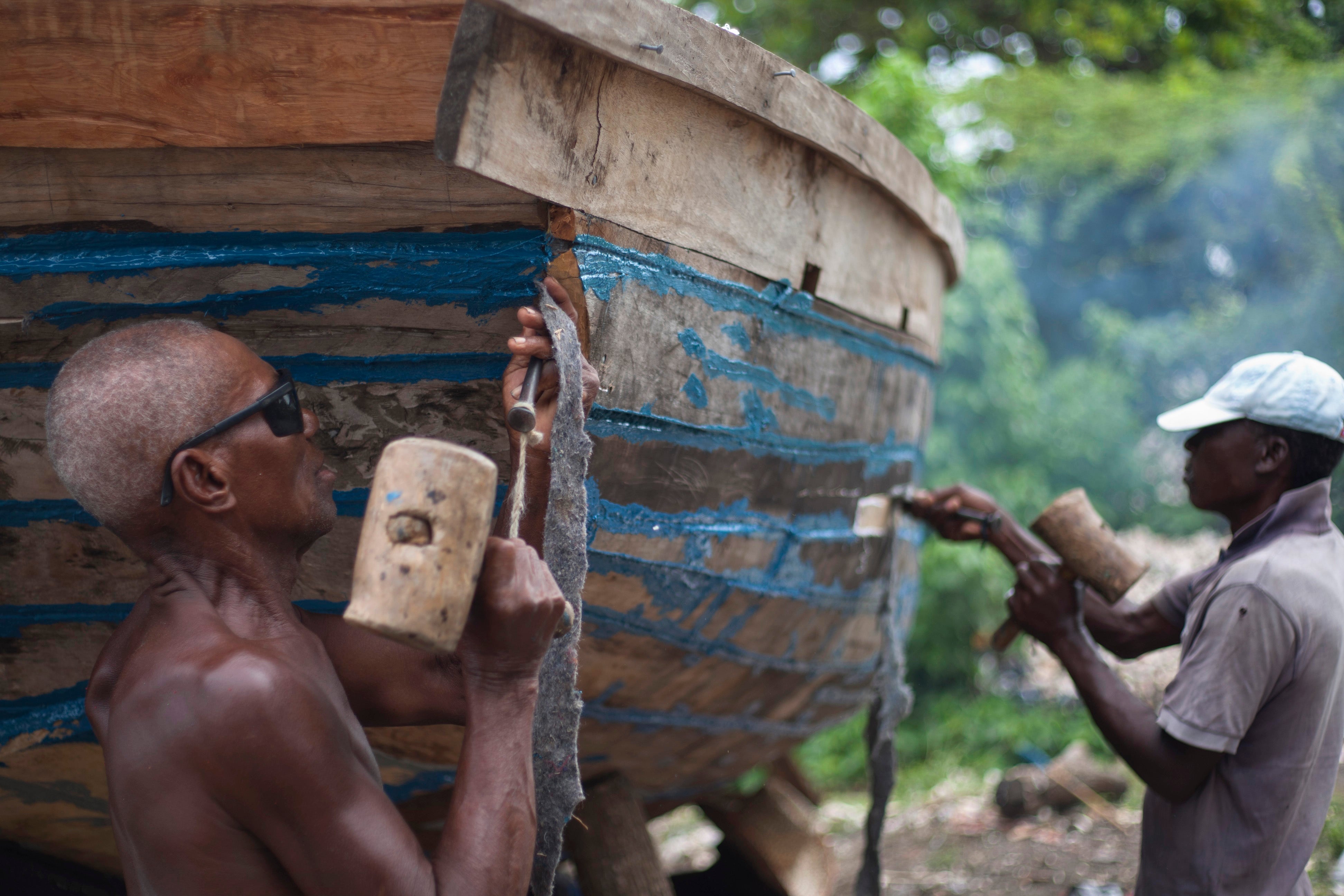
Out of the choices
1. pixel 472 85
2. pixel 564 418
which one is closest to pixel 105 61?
pixel 472 85

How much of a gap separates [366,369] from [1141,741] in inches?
67.7

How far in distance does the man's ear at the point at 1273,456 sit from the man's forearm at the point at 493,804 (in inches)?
68.3

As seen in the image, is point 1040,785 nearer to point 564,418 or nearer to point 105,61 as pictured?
point 564,418

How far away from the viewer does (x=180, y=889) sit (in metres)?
1.18

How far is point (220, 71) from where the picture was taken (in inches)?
55.2

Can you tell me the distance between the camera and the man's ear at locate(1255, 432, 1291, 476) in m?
2.13

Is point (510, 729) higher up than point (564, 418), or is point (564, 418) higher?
point (564, 418)

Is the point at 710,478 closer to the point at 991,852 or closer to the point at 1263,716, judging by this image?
the point at 1263,716

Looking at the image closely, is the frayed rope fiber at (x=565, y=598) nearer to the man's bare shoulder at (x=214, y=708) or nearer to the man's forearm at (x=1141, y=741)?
the man's bare shoulder at (x=214, y=708)

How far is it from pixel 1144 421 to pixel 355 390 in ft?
29.5

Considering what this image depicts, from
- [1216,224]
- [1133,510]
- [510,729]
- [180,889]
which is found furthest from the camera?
[1216,224]

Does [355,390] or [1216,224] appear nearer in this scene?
[355,390]

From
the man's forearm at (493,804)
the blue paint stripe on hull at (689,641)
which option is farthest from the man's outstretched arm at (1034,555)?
the man's forearm at (493,804)

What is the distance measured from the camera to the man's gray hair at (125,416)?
1.25 meters
